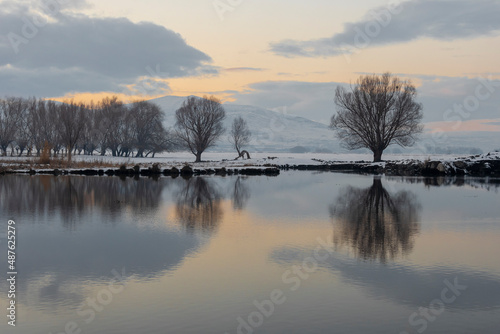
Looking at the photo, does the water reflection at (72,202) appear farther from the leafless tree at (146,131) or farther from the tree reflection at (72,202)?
the leafless tree at (146,131)

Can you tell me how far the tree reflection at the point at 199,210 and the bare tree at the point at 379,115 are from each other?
4000 centimetres

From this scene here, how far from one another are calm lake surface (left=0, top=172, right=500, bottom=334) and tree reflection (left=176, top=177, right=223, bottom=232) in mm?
154

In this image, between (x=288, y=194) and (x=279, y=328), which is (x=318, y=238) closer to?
(x=279, y=328)

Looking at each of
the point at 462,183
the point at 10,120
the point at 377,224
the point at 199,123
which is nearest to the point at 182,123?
the point at 199,123

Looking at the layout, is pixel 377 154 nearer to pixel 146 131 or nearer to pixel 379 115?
pixel 379 115

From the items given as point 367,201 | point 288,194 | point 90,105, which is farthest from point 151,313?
point 90,105

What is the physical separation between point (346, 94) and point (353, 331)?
199 ft

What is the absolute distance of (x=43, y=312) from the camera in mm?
7398

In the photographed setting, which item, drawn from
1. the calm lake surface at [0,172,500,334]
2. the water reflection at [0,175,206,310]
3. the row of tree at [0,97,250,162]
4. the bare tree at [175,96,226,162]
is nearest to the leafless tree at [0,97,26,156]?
the row of tree at [0,97,250,162]

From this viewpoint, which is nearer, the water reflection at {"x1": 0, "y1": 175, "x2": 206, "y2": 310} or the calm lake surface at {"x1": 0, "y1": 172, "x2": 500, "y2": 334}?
the calm lake surface at {"x1": 0, "y1": 172, "x2": 500, "y2": 334}

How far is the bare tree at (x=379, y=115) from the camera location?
2436 inches

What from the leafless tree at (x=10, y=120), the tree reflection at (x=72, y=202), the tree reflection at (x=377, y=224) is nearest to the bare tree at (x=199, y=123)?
the leafless tree at (x=10, y=120)

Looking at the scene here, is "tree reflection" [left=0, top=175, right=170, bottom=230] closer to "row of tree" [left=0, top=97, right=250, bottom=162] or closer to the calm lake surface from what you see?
the calm lake surface

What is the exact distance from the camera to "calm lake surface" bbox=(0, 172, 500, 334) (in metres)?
7.08
